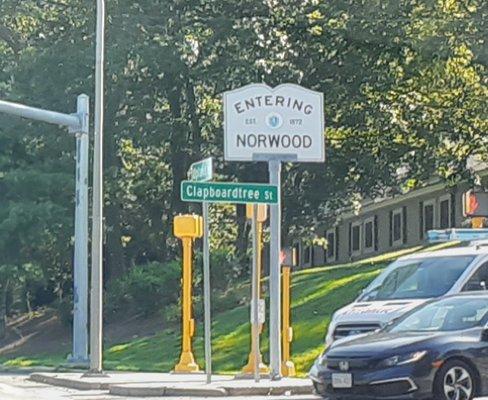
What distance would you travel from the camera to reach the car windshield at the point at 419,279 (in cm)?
1825

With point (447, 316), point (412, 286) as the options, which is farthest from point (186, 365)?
point (447, 316)

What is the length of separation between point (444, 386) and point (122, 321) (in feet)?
94.5

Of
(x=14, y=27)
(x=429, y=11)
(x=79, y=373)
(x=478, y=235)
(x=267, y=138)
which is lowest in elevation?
(x=79, y=373)

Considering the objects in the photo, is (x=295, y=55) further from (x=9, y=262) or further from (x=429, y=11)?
(x=9, y=262)

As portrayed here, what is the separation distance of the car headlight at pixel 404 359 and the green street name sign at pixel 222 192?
5107mm

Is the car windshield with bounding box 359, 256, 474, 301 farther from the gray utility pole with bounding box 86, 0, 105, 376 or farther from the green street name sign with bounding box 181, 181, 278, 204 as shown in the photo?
the gray utility pole with bounding box 86, 0, 105, 376

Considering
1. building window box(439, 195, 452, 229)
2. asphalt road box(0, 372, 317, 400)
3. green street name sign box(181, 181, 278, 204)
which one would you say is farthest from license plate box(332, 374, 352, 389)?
building window box(439, 195, 452, 229)

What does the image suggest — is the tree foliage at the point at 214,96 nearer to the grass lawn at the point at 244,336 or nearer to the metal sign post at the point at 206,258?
the grass lawn at the point at 244,336

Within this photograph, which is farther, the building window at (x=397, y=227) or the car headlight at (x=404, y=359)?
the building window at (x=397, y=227)

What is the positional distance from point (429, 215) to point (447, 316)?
37.8 metres

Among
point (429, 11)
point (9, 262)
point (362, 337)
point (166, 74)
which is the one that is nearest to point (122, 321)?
point (9, 262)

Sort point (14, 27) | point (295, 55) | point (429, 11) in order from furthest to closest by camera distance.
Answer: point (14, 27) < point (295, 55) < point (429, 11)

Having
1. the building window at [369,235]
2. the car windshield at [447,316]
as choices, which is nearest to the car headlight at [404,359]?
the car windshield at [447,316]

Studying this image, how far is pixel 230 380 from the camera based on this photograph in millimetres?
20219
